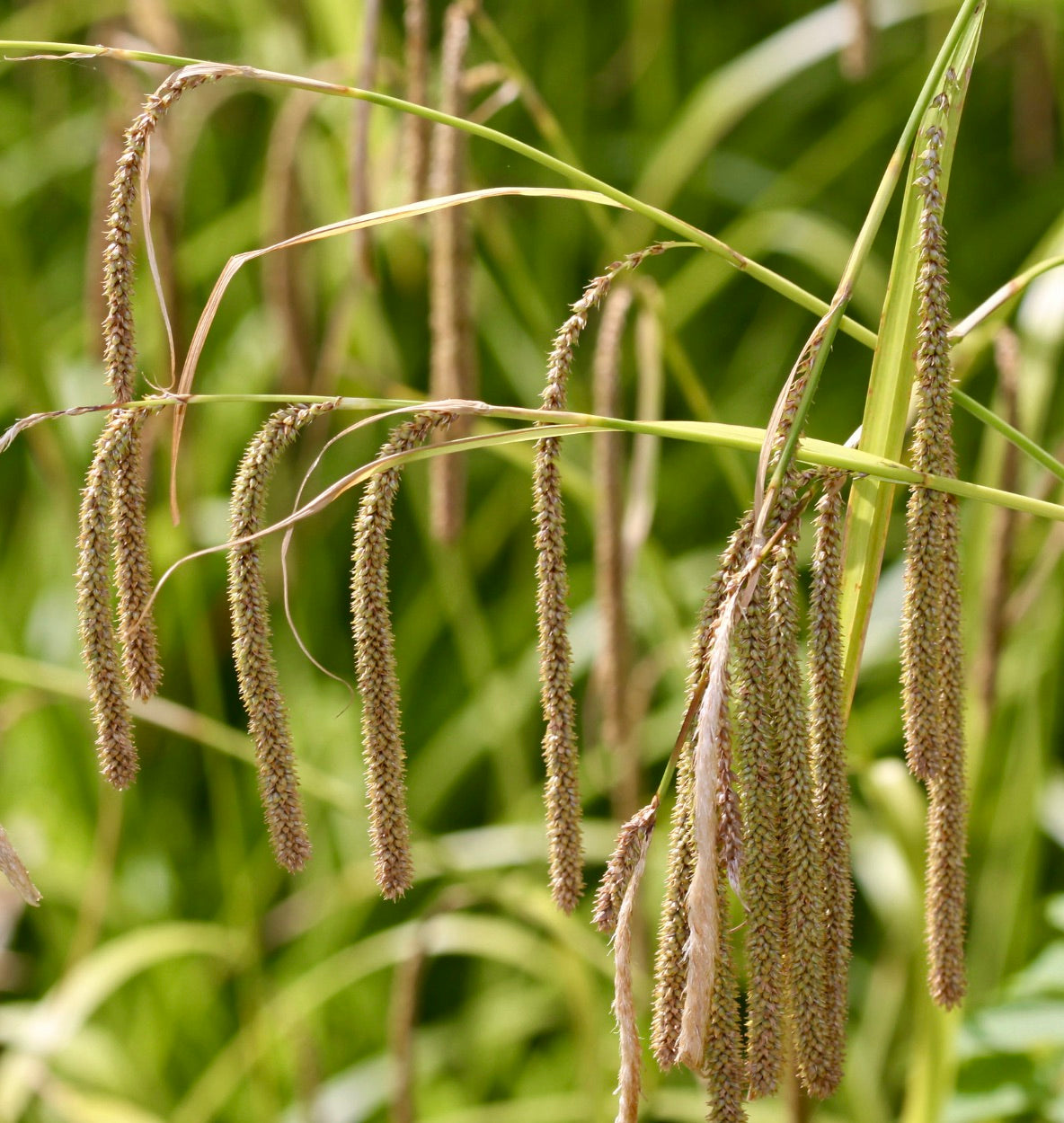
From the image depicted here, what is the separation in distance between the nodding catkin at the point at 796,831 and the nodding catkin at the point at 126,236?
0.33 metres

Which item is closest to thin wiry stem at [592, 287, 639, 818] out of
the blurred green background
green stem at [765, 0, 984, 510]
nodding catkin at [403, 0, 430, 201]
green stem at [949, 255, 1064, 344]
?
the blurred green background

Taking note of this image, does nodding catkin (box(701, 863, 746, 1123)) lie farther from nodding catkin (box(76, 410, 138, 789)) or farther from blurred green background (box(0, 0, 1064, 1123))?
blurred green background (box(0, 0, 1064, 1123))

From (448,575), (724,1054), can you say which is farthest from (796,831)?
(448,575)

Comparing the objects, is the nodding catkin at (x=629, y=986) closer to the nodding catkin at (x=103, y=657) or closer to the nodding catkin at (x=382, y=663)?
the nodding catkin at (x=382, y=663)

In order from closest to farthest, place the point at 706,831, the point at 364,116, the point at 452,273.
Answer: the point at 706,831 → the point at 364,116 → the point at 452,273

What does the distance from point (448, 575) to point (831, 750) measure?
1258 millimetres

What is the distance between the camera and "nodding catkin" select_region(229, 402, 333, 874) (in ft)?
1.99

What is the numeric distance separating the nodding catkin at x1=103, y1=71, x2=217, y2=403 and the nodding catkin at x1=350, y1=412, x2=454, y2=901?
0.14 metres

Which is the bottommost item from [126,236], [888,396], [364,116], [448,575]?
[448,575]

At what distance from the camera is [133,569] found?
651mm

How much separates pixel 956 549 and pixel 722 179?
5.51 feet

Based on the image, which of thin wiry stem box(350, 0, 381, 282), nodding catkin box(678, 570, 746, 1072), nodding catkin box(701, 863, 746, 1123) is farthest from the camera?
thin wiry stem box(350, 0, 381, 282)

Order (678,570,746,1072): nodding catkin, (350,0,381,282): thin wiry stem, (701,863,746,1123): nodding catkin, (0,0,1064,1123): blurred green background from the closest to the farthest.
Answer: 1. (678,570,746,1072): nodding catkin
2. (701,863,746,1123): nodding catkin
3. (350,0,381,282): thin wiry stem
4. (0,0,1064,1123): blurred green background

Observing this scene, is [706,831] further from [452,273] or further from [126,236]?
[452,273]
